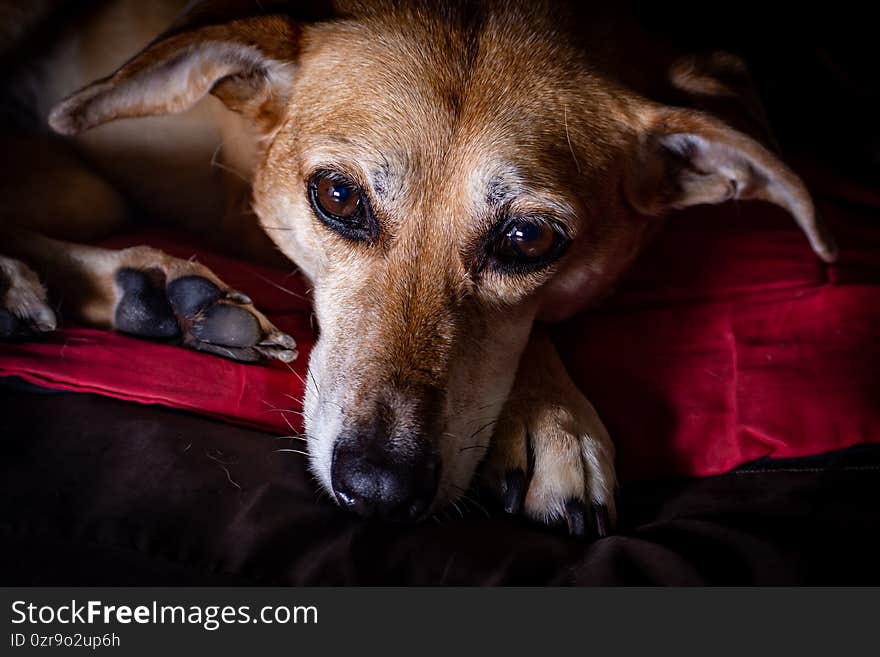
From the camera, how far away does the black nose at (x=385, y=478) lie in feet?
4.95

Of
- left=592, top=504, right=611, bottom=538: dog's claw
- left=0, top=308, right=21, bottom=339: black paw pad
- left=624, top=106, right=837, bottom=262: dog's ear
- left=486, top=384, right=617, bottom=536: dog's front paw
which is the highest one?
left=624, top=106, right=837, bottom=262: dog's ear

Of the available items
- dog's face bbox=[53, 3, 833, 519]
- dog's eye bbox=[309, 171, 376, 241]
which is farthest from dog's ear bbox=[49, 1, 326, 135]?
dog's eye bbox=[309, 171, 376, 241]

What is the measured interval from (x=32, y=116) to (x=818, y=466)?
105 inches

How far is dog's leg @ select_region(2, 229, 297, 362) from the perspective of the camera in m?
1.85

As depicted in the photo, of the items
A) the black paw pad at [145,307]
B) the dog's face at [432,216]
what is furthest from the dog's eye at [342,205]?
the black paw pad at [145,307]

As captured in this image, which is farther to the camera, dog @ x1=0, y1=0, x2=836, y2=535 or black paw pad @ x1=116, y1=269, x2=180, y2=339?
black paw pad @ x1=116, y1=269, x2=180, y2=339

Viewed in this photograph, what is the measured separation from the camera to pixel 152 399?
1732 mm

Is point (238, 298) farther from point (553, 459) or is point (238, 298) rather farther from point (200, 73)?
point (553, 459)

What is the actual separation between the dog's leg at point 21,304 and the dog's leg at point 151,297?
0.05 feet

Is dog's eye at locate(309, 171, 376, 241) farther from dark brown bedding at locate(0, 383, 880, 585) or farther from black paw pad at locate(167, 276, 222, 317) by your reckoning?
dark brown bedding at locate(0, 383, 880, 585)

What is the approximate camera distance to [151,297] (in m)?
1.95

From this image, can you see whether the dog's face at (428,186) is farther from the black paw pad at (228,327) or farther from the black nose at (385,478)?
the black paw pad at (228,327)
